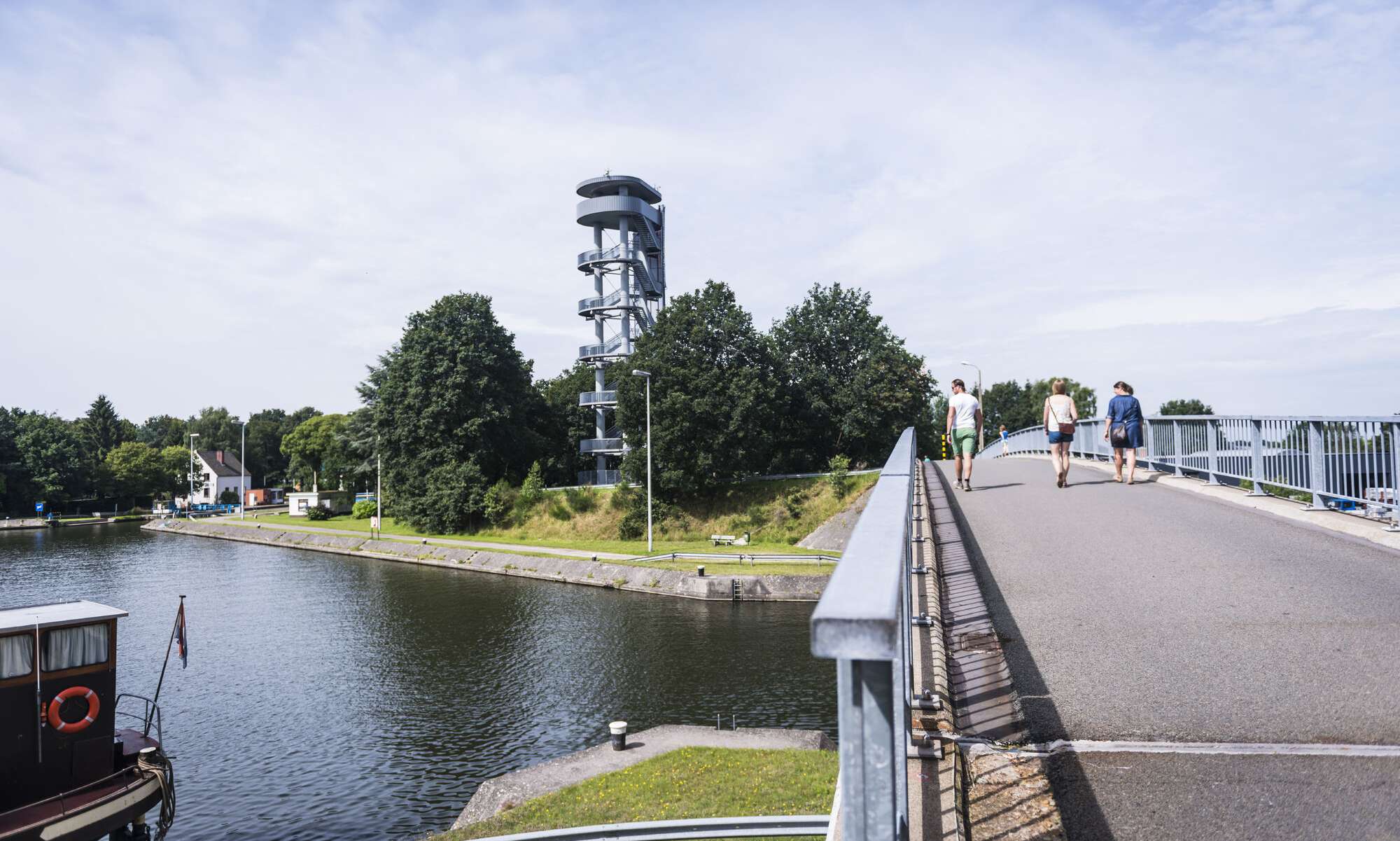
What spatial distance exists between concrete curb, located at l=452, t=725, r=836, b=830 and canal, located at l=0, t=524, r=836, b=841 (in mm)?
1428

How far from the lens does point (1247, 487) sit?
47.1 feet

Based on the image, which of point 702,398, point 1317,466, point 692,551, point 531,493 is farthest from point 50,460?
point 1317,466

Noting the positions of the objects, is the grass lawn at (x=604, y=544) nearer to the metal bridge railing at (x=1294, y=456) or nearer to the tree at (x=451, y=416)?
the tree at (x=451, y=416)

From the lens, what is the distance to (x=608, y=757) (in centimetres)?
1709

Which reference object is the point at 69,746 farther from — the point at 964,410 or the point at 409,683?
the point at 964,410

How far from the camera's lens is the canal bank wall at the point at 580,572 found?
118 feet

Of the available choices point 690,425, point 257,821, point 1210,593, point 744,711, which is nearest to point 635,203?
point 690,425

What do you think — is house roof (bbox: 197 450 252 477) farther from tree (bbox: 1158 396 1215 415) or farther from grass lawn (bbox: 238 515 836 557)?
tree (bbox: 1158 396 1215 415)

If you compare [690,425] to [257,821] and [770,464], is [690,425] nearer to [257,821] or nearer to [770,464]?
[770,464]

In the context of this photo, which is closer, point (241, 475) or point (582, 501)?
point (582, 501)

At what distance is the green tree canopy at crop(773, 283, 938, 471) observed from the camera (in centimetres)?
5297

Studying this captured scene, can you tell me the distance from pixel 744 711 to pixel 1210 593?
624 inches

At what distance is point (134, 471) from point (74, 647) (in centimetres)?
9285

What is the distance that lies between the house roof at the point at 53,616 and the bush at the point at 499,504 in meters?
35.2
